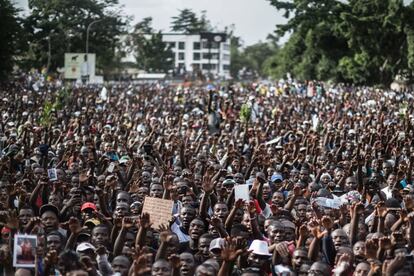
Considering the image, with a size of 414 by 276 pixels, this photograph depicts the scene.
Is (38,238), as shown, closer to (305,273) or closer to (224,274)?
(224,274)

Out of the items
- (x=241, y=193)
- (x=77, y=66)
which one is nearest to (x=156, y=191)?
(x=241, y=193)

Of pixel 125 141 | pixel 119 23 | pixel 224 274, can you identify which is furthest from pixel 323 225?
pixel 119 23

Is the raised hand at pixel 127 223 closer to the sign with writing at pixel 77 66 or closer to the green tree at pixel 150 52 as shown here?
the sign with writing at pixel 77 66

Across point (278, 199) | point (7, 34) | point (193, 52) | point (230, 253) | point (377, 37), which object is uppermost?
point (377, 37)

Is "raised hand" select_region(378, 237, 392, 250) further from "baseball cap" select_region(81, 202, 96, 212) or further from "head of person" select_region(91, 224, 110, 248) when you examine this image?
"baseball cap" select_region(81, 202, 96, 212)

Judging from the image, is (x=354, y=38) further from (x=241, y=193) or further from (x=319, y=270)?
(x=319, y=270)

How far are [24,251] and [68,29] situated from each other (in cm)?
4246

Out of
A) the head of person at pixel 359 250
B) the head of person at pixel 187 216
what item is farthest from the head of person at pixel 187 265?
the head of person at pixel 187 216

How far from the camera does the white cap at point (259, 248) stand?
6.73 meters

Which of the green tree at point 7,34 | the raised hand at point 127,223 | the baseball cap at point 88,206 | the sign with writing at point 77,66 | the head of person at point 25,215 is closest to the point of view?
the raised hand at point 127,223

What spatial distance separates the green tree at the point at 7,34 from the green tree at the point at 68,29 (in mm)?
944

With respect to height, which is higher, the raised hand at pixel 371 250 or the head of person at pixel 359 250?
the raised hand at pixel 371 250

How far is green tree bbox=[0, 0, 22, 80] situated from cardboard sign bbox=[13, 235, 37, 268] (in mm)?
28567

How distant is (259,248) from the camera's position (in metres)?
6.75
